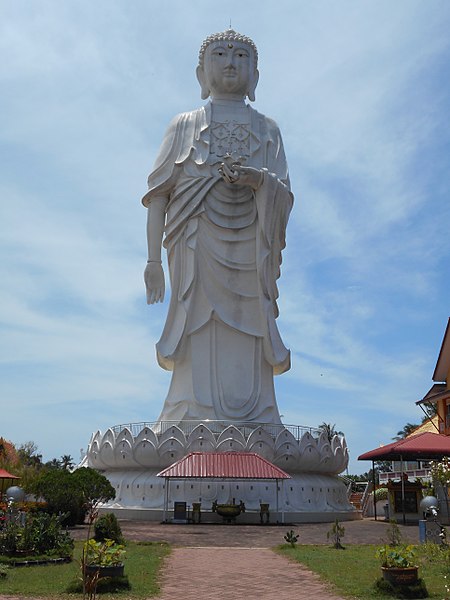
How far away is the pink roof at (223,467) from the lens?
18.6m

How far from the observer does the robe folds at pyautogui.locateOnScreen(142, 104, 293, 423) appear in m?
24.5

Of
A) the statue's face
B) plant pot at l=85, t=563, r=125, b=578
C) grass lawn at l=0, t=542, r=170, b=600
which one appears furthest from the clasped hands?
plant pot at l=85, t=563, r=125, b=578

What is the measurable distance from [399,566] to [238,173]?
16801 mm

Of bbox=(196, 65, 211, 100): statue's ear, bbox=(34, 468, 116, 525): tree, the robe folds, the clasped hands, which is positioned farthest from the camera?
bbox=(196, 65, 211, 100): statue's ear

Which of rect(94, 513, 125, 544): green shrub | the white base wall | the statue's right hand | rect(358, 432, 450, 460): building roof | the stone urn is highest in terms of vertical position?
the statue's right hand

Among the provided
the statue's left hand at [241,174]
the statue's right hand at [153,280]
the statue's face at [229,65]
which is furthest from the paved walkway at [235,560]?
the statue's face at [229,65]

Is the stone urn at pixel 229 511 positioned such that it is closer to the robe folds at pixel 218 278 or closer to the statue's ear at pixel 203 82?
the robe folds at pixel 218 278

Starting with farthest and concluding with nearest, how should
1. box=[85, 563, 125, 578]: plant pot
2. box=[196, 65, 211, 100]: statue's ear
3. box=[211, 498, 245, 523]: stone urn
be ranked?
1. box=[196, 65, 211, 100]: statue's ear
2. box=[211, 498, 245, 523]: stone urn
3. box=[85, 563, 125, 578]: plant pot

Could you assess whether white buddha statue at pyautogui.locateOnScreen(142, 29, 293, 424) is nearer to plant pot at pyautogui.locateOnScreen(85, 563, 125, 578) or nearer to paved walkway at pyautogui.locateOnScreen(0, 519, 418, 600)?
paved walkway at pyautogui.locateOnScreen(0, 519, 418, 600)

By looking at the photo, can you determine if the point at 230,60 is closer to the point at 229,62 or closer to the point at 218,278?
the point at 229,62

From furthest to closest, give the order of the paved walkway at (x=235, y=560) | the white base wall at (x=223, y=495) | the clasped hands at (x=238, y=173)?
the clasped hands at (x=238, y=173), the white base wall at (x=223, y=495), the paved walkway at (x=235, y=560)

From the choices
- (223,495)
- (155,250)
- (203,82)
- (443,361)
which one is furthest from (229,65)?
(223,495)

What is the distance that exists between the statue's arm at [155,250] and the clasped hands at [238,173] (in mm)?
2872

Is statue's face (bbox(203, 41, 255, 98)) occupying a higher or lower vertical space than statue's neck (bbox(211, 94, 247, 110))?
higher
